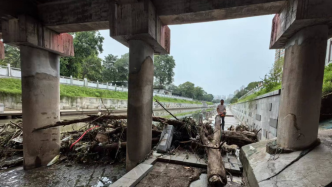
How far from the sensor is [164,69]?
203ft

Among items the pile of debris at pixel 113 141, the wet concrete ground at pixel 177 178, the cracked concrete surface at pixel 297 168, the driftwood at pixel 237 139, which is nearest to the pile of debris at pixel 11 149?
the pile of debris at pixel 113 141

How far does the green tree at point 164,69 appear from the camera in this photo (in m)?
60.7

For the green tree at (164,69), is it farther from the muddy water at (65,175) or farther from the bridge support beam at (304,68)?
the bridge support beam at (304,68)

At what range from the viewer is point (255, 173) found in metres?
2.32

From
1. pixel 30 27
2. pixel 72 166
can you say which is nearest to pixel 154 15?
pixel 30 27

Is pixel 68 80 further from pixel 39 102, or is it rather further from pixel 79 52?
pixel 39 102

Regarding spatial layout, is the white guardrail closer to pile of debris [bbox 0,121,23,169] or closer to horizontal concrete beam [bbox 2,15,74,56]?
pile of debris [bbox 0,121,23,169]

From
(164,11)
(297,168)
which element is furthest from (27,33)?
(297,168)

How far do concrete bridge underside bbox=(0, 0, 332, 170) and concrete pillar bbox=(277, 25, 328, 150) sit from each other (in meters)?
0.01

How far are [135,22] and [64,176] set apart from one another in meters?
4.16

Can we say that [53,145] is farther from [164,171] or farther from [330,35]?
[330,35]

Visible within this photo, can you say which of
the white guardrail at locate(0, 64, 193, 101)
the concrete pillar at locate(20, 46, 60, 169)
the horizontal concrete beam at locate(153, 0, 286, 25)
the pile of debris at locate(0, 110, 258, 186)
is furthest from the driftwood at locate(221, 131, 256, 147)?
the white guardrail at locate(0, 64, 193, 101)

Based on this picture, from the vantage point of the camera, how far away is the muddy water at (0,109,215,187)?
320 centimetres

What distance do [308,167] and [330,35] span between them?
8.38 feet
